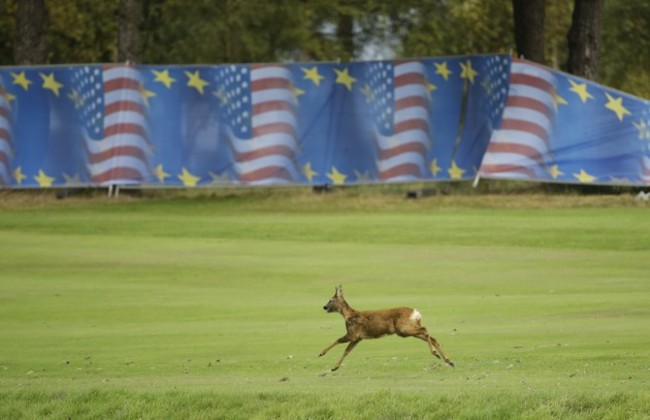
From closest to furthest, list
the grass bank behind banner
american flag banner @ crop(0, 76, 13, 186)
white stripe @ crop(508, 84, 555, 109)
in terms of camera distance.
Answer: the grass bank behind banner < white stripe @ crop(508, 84, 555, 109) < american flag banner @ crop(0, 76, 13, 186)

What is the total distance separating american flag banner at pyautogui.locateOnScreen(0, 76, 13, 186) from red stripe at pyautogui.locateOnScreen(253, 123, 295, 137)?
5942mm

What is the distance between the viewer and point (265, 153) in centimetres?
4116

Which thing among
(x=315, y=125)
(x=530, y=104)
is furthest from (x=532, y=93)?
(x=315, y=125)

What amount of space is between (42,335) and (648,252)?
46.5ft

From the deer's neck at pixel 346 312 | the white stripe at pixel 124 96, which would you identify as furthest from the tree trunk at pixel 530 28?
the deer's neck at pixel 346 312

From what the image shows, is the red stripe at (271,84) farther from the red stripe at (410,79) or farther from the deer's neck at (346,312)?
the deer's neck at (346,312)

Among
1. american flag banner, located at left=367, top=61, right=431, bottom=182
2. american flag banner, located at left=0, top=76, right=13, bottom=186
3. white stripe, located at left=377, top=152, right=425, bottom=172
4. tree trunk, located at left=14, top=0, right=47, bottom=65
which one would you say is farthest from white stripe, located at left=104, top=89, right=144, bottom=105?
tree trunk, located at left=14, top=0, right=47, bottom=65

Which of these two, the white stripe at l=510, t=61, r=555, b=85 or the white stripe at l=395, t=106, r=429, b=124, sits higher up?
the white stripe at l=510, t=61, r=555, b=85

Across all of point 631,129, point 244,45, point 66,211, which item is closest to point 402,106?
point 631,129

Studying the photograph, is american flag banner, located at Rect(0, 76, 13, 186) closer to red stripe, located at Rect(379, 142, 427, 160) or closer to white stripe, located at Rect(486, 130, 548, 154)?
red stripe, located at Rect(379, 142, 427, 160)

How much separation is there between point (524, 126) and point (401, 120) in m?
2.95

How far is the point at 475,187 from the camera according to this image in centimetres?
4197

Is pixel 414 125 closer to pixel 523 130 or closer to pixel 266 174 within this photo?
pixel 523 130

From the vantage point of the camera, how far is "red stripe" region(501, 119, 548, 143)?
3938cm
